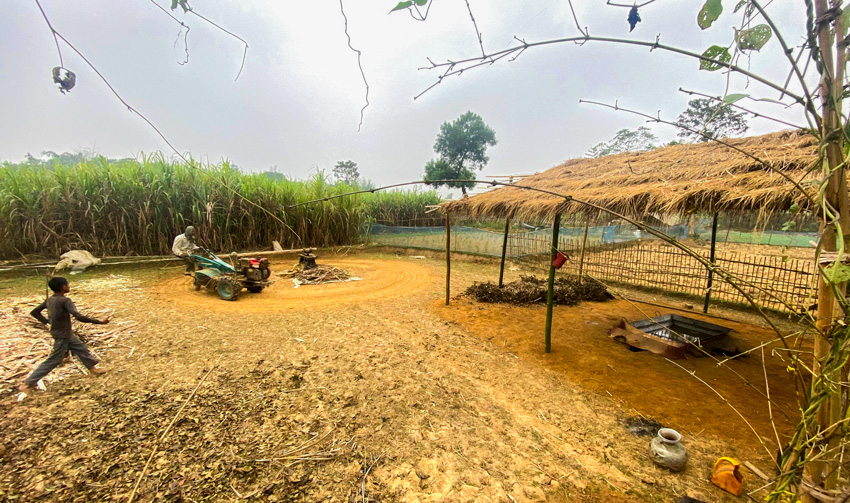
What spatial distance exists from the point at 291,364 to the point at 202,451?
4.16 feet

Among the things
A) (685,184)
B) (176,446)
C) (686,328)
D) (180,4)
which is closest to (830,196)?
(180,4)

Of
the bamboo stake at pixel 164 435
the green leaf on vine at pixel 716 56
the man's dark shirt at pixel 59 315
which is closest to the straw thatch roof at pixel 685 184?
the green leaf on vine at pixel 716 56

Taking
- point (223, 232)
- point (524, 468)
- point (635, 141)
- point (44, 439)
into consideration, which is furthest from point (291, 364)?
point (635, 141)

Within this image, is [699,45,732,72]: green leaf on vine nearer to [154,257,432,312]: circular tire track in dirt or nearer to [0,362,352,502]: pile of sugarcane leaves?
[0,362,352,502]: pile of sugarcane leaves

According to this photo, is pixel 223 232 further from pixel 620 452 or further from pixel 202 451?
pixel 620 452

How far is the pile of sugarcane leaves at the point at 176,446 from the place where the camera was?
6.21ft

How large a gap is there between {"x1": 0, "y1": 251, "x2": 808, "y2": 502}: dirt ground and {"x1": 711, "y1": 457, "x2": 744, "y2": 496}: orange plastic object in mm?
55

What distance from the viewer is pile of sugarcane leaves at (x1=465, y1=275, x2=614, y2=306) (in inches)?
240

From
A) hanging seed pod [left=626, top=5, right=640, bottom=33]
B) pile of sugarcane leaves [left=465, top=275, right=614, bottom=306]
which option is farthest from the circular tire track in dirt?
hanging seed pod [left=626, top=5, right=640, bottom=33]

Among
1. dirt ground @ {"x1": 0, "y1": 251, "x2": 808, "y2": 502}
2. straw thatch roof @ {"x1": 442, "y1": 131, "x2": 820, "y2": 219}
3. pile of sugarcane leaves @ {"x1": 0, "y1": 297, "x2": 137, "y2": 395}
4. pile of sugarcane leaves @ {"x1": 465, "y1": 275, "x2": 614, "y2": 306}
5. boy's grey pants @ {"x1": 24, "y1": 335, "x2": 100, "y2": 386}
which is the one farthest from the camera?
pile of sugarcane leaves @ {"x1": 465, "y1": 275, "x2": 614, "y2": 306}

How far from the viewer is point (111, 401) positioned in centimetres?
265

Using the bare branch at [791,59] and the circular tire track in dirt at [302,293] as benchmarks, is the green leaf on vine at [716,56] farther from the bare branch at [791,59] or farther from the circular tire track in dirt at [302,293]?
the circular tire track in dirt at [302,293]

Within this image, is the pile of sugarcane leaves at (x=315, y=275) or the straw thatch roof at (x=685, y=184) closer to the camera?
the straw thatch roof at (x=685, y=184)

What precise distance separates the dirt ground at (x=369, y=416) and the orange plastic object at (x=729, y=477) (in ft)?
0.18
